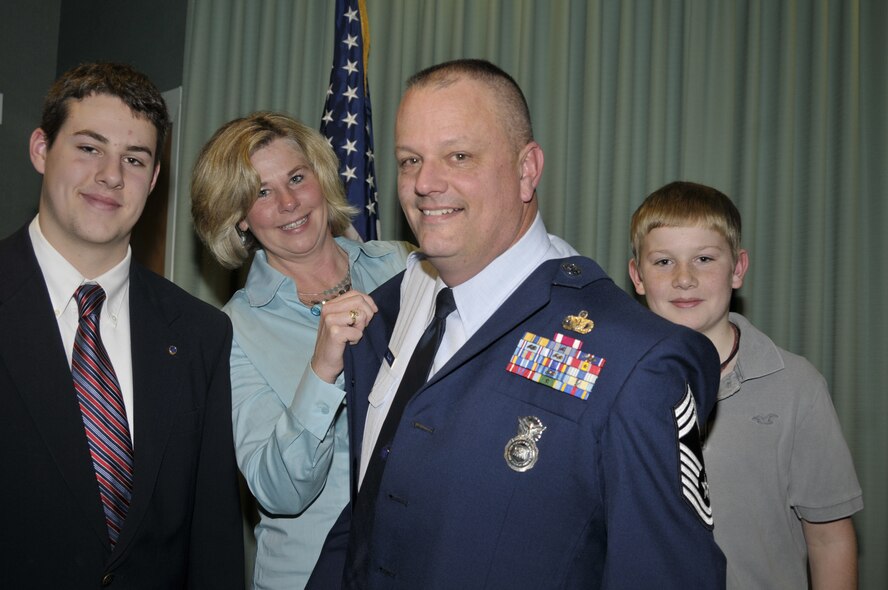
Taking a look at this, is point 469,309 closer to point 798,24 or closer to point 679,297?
point 679,297

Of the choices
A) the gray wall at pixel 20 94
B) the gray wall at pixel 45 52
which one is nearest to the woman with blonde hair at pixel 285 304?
A: the gray wall at pixel 45 52

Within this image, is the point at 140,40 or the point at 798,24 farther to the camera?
the point at 140,40

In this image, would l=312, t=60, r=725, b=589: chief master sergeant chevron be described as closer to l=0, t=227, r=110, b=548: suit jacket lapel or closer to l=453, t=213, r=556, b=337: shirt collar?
l=453, t=213, r=556, b=337: shirt collar

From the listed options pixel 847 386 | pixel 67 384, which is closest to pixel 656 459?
pixel 67 384

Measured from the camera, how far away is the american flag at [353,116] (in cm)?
321

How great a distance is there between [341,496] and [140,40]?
337cm

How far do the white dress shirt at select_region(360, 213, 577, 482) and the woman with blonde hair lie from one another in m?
0.21

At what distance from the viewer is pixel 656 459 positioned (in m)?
1.21

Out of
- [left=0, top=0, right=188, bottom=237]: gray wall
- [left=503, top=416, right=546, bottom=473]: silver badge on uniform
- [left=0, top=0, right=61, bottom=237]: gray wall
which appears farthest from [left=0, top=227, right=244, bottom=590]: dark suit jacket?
[left=0, top=0, right=61, bottom=237]: gray wall

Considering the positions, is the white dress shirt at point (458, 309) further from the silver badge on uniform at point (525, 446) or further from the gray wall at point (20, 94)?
the gray wall at point (20, 94)

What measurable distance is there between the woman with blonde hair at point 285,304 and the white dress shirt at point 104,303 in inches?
13.4

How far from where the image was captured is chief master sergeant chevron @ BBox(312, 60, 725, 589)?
122cm

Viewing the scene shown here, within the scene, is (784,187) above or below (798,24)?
below

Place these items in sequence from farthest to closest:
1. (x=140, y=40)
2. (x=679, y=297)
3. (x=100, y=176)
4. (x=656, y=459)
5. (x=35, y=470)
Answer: (x=140, y=40) < (x=679, y=297) < (x=100, y=176) < (x=35, y=470) < (x=656, y=459)
